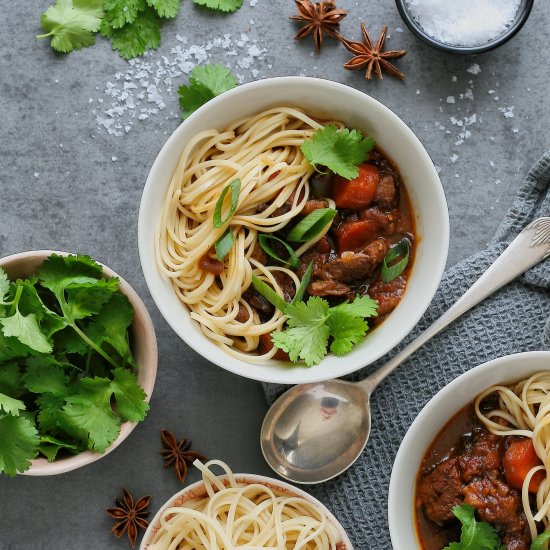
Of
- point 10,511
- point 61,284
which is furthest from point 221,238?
point 10,511

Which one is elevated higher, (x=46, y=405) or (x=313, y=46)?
(x=313, y=46)

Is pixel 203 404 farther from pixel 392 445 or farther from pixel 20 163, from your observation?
pixel 20 163

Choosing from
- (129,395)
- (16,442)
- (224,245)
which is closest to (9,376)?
(16,442)

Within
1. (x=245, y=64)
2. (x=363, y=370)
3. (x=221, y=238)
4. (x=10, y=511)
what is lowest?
(x=10, y=511)

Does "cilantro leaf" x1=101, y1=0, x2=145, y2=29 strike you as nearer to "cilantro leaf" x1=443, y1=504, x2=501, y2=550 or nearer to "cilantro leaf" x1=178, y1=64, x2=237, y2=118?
"cilantro leaf" x1=178, y1=64, x2=237, y2=118

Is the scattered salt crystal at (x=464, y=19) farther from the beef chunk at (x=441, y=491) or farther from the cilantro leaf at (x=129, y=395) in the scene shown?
the cilantro leaf at (x=129, y=395)

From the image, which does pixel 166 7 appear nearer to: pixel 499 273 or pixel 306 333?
pixel 306 333
